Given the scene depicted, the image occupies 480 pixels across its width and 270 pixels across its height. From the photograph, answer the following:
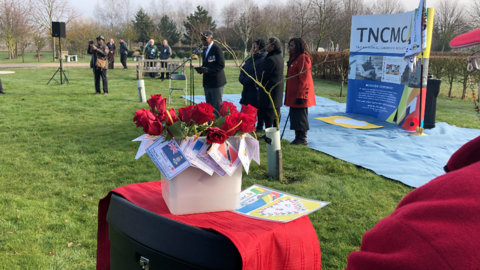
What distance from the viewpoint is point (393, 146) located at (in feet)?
21.5

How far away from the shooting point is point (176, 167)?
155 cm

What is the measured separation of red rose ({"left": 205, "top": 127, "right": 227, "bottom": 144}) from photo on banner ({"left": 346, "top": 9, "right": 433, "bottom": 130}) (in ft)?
20.4

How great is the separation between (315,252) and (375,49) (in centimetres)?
826

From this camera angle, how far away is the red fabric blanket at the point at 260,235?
1.34 metres

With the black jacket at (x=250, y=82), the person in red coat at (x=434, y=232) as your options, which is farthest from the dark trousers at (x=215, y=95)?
the person in red coat at (x=434, y=232)

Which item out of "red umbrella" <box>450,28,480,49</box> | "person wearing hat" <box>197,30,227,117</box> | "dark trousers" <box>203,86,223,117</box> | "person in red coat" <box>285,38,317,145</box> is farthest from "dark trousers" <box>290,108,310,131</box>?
"red umbrella" <box>450,28,480,49</box>

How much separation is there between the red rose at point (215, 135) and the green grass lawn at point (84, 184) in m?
1.83

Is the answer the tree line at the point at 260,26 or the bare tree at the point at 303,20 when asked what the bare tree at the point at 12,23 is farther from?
the bare tree at the point at 303,20

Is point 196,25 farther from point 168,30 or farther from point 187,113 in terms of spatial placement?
point 187,113

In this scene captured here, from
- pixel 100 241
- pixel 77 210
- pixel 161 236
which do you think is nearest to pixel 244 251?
pixel 161 236

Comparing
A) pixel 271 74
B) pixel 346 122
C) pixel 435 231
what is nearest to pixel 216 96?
pixel 271 74

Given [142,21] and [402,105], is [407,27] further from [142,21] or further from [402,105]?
[142,21]

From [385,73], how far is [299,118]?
3.62 m

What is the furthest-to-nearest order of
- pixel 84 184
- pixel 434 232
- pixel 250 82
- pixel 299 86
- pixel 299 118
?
pixel 250 82, pixel 299 118, pixel 299 86, pixel 84 184, pixel 434 232
